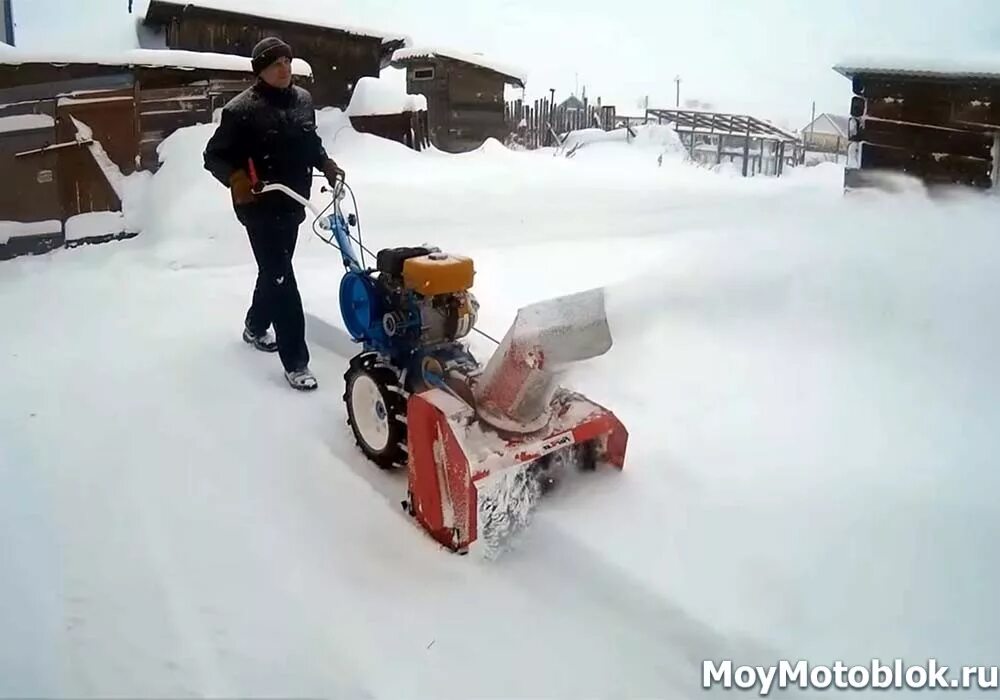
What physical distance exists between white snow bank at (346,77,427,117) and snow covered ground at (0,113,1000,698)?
4.71m

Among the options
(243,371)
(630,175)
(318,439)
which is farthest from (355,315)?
(630,175)

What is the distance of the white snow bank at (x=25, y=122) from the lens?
5695mm

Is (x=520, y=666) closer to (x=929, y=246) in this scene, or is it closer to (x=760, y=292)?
(x=760, y=292)

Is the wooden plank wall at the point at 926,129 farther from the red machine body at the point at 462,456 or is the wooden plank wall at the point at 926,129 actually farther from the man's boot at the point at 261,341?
the man's boot at the point at 261,341

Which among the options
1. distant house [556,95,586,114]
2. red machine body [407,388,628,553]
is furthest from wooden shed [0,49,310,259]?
distant house [556,95,586,114]

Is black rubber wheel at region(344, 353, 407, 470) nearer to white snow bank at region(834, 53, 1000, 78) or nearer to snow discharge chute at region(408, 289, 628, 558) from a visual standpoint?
snow discharge chute at region(408, 289, 628, 558)

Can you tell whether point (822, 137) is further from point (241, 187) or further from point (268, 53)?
point (241, 187)

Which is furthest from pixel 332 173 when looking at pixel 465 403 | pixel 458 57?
pixel 458 57

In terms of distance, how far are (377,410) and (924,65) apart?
4667 mm

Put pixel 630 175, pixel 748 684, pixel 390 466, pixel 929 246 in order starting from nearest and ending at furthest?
pixel 748 684 → pixel 390 466 → pixel 929 246 → pixel 630 175

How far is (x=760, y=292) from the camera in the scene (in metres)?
3.96

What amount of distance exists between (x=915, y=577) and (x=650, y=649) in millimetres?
693

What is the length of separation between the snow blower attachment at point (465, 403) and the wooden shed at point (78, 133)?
13.9 feet

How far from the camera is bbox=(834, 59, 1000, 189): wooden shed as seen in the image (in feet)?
17.4
